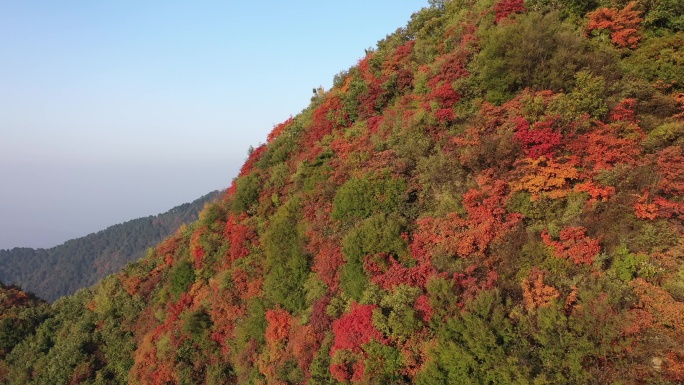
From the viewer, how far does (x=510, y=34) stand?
23141mm

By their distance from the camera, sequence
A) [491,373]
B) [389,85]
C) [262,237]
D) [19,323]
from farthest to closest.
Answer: [19,323] < [389,85] < [262,237] < [491,373]

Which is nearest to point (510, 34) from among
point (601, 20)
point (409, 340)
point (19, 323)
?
point (601, 20)

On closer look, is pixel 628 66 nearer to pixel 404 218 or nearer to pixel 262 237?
pixel 404 218

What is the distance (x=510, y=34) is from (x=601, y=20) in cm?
517

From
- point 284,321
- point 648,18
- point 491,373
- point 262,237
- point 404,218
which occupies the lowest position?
point 491,373

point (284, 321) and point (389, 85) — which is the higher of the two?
point (389, 85)

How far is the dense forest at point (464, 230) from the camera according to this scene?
14117 millimetres

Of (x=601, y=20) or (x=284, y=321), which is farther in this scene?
(x=284, y=321)

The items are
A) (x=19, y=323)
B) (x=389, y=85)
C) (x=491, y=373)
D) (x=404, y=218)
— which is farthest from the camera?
(x=19, y=323)

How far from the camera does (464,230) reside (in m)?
18.9

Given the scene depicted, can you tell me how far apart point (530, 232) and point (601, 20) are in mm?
14648

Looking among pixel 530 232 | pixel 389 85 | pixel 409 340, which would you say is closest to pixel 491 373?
pixel 409 340

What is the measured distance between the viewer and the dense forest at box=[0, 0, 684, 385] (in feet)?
46.3

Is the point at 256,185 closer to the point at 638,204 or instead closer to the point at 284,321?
the point at 284,321
